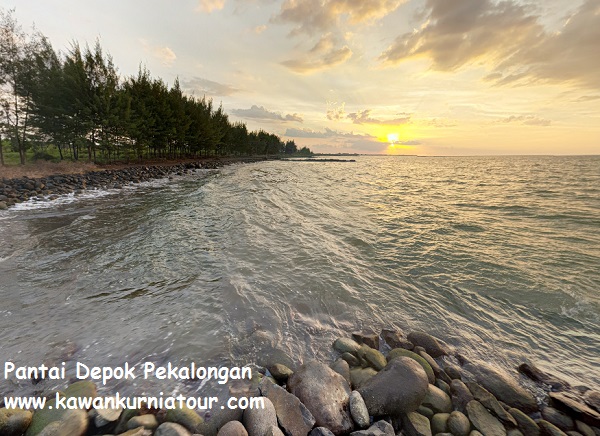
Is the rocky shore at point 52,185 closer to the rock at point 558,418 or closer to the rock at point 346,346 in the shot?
the rock at point 346,346

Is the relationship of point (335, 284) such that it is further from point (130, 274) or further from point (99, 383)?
point (130, 274)

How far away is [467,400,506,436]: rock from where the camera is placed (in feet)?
11.0

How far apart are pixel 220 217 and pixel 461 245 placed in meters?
13.0

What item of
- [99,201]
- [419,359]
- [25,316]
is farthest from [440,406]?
[99,201]

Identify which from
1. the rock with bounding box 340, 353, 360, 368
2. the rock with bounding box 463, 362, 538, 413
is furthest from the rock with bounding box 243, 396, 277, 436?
the rock with bounding box 463, 362, 538, 413

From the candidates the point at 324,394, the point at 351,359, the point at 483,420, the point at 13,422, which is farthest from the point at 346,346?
the point at 13,422

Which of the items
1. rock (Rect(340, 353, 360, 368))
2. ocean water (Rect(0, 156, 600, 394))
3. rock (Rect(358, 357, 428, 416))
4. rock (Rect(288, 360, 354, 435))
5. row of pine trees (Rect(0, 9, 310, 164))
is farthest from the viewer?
row of pine trees (Rect(0, 9, 310, 164))

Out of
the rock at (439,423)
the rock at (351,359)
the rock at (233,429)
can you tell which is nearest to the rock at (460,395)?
the rock at (439,423)

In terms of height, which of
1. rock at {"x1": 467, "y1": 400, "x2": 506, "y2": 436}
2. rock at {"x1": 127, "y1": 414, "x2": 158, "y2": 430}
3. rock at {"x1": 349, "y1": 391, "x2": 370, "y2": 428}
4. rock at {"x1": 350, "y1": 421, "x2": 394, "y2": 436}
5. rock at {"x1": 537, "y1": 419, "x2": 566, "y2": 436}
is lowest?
rock at {"x1": 467, "y1": 400, "x2": 506, "y2": 436}

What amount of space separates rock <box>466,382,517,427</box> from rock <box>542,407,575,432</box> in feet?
2.21

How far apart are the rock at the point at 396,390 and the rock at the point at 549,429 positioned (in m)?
1.55

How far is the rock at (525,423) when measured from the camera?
3.39 metres

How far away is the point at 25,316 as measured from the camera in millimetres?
5121

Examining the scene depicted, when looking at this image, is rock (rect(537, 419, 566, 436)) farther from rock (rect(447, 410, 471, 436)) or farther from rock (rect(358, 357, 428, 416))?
rock (rect(358, 357, 428, 416))
